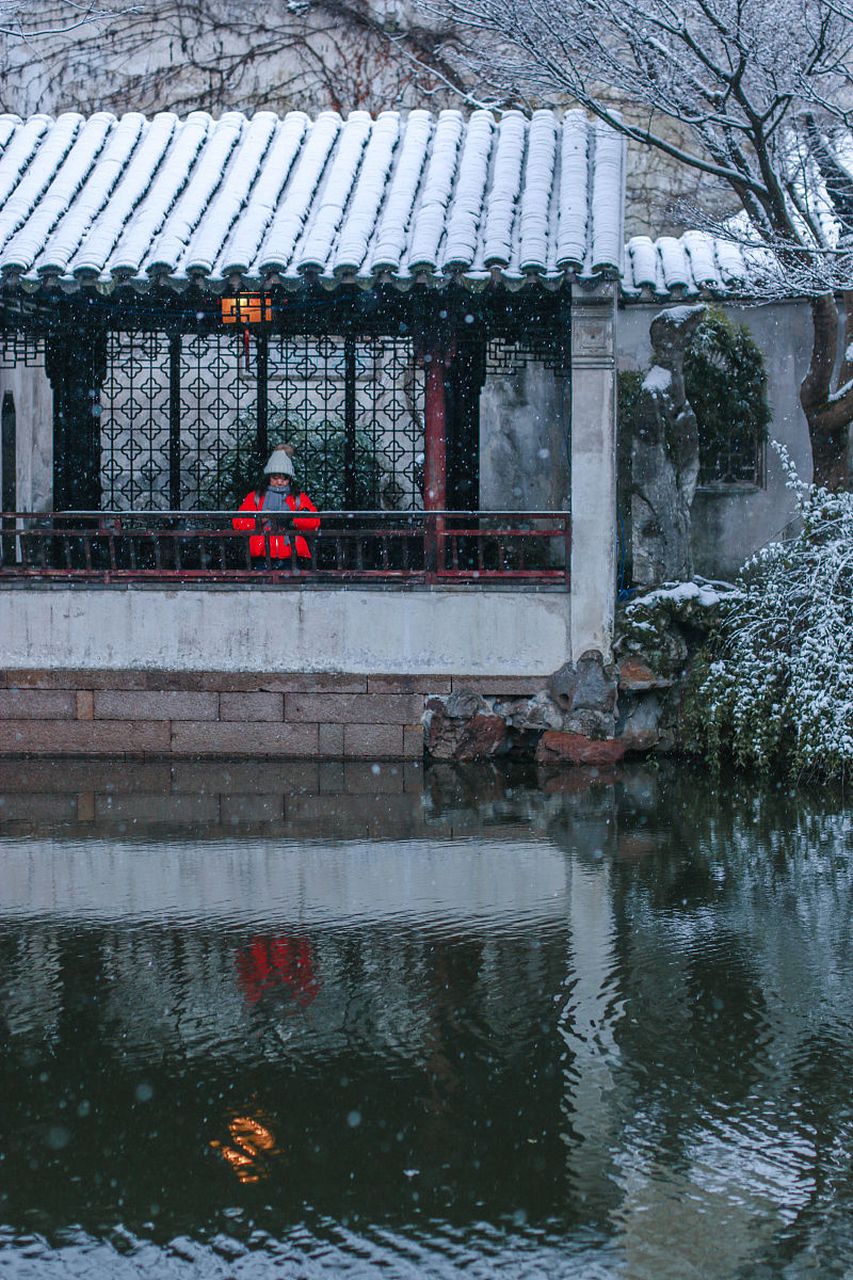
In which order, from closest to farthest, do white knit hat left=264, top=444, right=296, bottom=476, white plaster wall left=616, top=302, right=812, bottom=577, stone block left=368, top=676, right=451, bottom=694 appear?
stone block left=368, top=676, right=451, bottom=694
white knit hat left=264, top=444, right=296, bottom=476
white plaster wall left=616, top=302, right=812, bottom=577

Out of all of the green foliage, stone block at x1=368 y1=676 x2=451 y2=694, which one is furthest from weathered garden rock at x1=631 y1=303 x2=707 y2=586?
the green foliage

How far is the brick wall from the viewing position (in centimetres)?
1159

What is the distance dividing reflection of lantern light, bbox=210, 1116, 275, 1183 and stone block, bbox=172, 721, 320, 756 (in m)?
7.13

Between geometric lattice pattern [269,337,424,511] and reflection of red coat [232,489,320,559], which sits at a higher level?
geometric lattice pattern [269,337,424,511]

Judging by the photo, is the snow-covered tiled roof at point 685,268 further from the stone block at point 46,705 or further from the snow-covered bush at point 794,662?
the stone block at point 46,705

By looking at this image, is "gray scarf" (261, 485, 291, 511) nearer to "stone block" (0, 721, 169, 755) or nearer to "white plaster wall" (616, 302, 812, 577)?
"stone block" (0, 721, 169, 755)

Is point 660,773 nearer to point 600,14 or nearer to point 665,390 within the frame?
point 665,390

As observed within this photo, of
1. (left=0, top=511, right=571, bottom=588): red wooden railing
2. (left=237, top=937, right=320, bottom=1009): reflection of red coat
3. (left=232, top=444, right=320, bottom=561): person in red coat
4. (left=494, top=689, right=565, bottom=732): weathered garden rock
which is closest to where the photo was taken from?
(left=237, top=937, right=320, bottom=1009): reflection of red coat

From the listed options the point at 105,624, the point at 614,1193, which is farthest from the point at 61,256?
the point at 614,1193

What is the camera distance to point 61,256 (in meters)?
11.5

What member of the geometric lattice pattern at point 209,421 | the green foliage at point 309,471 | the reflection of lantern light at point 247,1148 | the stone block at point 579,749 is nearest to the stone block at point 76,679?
the geometric lattice pattern at point 209,421

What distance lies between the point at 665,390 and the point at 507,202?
203 centimetres

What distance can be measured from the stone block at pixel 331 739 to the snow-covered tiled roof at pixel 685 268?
13.7ft

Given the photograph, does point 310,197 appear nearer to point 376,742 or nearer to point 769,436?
point 376,742
